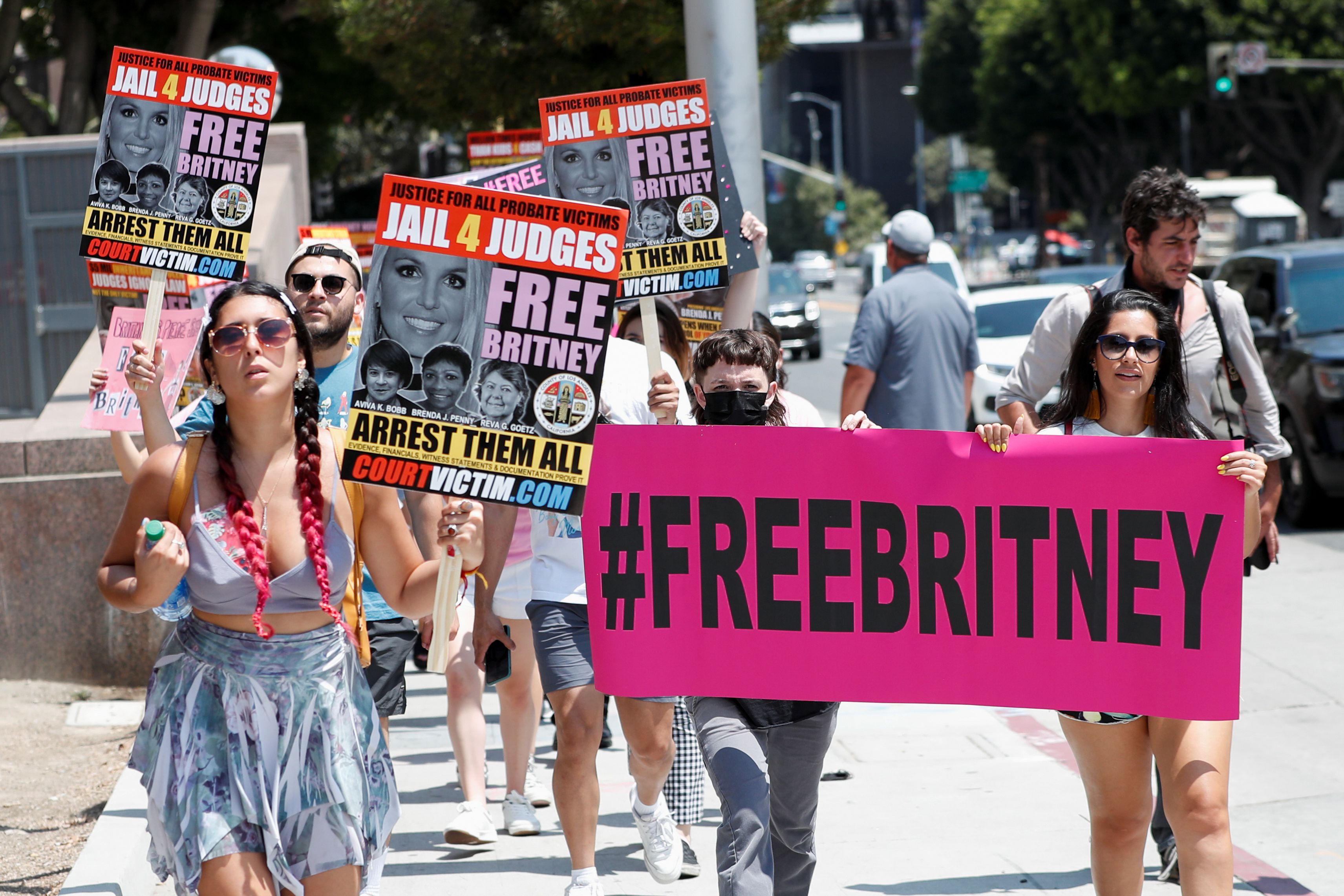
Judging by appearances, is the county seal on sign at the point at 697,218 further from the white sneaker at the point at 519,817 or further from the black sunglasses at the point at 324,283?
the white sneaker at the point at 519,817

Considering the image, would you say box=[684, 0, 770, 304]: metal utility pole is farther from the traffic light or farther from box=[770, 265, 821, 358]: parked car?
the traffic light

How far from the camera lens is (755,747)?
3955 millimetres

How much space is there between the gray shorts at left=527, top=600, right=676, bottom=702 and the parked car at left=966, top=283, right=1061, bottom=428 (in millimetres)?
9850

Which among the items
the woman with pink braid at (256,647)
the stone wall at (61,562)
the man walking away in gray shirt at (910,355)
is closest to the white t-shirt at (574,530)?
the woman with pink braid at (256,647)

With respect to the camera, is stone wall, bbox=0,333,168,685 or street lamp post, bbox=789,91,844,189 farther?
street lamp post, bbox=789,91,844,189

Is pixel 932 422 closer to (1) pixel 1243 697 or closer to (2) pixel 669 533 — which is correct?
(1) pixel 1243 697

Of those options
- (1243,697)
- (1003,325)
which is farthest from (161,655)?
(1003,325)

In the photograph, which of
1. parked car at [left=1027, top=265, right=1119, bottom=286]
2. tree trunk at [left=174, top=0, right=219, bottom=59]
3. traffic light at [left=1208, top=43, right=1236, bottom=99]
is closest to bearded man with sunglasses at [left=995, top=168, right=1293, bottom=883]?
parked car at [left=1027, top=265, right=1119, bottom=286]

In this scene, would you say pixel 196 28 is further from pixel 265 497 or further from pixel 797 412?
pixel 265 497

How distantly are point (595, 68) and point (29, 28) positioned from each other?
11550 millimetres

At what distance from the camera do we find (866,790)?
19.8ft

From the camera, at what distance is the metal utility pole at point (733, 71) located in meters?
7.14

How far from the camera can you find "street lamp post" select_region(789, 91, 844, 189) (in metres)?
96.4

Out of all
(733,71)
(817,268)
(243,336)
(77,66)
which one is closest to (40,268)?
(77,66)
